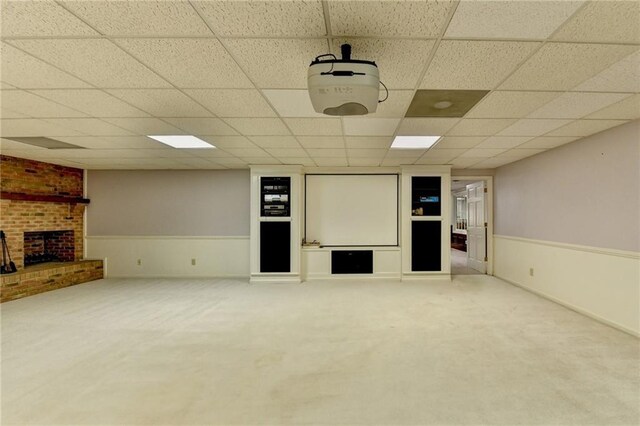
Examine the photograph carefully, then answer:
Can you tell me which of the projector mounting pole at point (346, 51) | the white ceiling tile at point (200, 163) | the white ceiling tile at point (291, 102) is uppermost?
the white ceiling tile at point (291, 102)

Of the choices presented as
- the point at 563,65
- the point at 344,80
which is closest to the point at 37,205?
the point at 344,80

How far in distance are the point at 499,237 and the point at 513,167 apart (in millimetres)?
1462

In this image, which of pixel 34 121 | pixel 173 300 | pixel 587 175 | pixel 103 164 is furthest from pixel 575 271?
pixel 103 164

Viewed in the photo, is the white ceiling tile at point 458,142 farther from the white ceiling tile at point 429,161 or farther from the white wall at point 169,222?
the white wall at point 169,222

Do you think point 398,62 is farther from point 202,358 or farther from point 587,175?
point 587,175

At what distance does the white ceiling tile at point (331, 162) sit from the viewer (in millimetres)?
5184

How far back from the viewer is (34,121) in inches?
122

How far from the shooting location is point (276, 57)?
1867 millimetres

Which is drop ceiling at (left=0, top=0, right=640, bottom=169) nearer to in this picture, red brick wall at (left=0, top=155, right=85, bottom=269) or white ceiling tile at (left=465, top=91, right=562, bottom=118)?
white ceiling tile at (left=465, top=91, right=562, bottom=118)

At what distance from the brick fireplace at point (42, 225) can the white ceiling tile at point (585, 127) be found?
7.93m

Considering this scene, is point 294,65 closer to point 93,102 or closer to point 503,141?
point 93,102

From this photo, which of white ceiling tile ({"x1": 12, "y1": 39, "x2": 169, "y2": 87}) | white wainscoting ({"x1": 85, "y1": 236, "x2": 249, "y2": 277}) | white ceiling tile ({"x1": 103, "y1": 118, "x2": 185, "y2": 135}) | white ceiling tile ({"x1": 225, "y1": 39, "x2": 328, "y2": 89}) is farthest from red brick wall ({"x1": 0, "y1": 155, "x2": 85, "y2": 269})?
white ceiling tile ({"x1": 225, "y1": 39, "x2": 328, "y2": 89})

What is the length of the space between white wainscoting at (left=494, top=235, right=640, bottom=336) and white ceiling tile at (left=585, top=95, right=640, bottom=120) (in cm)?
147

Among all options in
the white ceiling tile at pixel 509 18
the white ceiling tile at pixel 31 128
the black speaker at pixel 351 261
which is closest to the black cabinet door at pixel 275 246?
the black speaker at pixel 351 261
